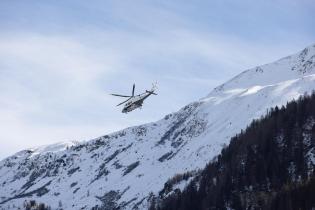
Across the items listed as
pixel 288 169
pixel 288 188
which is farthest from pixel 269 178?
pixel 288 188

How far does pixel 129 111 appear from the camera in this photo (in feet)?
375

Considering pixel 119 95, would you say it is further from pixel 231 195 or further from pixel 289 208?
pixel 231 195

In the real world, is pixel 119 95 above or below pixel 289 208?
above

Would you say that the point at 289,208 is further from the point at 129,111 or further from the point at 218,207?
the point at 129,111

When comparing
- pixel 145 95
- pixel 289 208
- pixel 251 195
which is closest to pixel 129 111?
pixel 145 95

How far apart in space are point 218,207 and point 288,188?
2755 cm

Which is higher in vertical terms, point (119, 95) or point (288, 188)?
point (119, 95)

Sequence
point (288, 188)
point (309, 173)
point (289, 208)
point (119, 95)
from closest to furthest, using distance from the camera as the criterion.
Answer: point (119, 95) < point (289, 208) < point (288, 188) < point (309, 173)

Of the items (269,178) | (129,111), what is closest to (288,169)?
(269,178)

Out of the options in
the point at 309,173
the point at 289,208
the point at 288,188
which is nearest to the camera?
the point at 289,208

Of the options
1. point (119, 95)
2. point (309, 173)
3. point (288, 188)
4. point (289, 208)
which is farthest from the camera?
point (309, 173)

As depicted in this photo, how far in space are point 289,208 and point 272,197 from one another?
43.7ft

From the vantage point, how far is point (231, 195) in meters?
199

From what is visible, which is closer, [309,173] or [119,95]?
[119,95]
